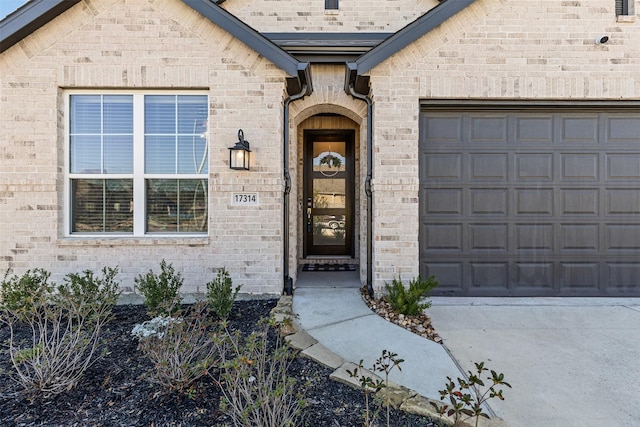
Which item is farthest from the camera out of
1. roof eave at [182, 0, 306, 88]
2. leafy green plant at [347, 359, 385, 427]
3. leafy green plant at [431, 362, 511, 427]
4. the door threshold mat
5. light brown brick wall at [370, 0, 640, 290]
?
the door threshold mat

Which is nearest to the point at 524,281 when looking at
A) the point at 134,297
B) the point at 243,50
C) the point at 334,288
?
the point at 334,288

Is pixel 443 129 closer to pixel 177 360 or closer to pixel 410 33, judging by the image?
pixel 410 33

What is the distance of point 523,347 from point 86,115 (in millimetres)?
6489

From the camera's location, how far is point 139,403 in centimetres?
231

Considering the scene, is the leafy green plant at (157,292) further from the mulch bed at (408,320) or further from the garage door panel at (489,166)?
the garage door panel at (489,166)

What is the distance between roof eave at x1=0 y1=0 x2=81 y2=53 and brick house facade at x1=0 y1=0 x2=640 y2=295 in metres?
0.02

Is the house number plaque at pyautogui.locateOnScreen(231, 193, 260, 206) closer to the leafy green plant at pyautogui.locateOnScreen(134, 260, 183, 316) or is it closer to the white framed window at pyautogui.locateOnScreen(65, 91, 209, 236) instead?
the white framed window at pyautogui.locateOnScreen(65, 91, 209, 236)

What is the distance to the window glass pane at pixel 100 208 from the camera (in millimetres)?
4812

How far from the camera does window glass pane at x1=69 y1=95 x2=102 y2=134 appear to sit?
4.78 metres

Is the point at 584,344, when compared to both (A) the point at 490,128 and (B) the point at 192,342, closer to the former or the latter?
(A) the point at 490,128

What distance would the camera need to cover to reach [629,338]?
3.51 meters

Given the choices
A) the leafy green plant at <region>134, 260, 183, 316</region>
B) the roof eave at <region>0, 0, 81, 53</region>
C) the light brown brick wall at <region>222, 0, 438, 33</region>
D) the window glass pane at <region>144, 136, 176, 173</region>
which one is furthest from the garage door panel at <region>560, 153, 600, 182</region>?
the roof eave at <region>0, 0, 81, 53</region>

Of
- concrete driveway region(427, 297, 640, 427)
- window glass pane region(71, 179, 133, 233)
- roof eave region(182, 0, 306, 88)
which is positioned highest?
roof eave region(182, 0, 306, 88)

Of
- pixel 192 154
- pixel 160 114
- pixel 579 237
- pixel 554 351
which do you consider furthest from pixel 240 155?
pixel 579 237
